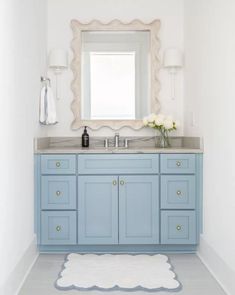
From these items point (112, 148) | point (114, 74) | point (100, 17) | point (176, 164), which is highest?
point (100, 17)

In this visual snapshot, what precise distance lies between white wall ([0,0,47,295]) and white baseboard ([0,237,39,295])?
3 centimetres

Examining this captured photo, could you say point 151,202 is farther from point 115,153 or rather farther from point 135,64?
point 135,64

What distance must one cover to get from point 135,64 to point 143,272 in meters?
1.90

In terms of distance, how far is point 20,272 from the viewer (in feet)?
9.13

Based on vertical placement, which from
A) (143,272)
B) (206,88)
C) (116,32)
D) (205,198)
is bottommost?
(143,272)

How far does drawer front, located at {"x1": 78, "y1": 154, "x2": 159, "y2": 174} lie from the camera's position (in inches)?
134

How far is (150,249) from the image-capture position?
3.47m

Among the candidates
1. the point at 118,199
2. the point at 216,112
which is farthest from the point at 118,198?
the point at 216,112

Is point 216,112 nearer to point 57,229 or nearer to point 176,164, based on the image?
point 176,164

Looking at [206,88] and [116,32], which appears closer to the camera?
[206,88]

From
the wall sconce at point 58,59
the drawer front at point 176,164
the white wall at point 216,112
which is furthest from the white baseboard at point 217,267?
the wall sconce at point 58,59

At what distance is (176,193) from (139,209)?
324 mm

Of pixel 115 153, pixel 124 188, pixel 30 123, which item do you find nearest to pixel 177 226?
pixel 124 188

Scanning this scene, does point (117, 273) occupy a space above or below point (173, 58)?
below
